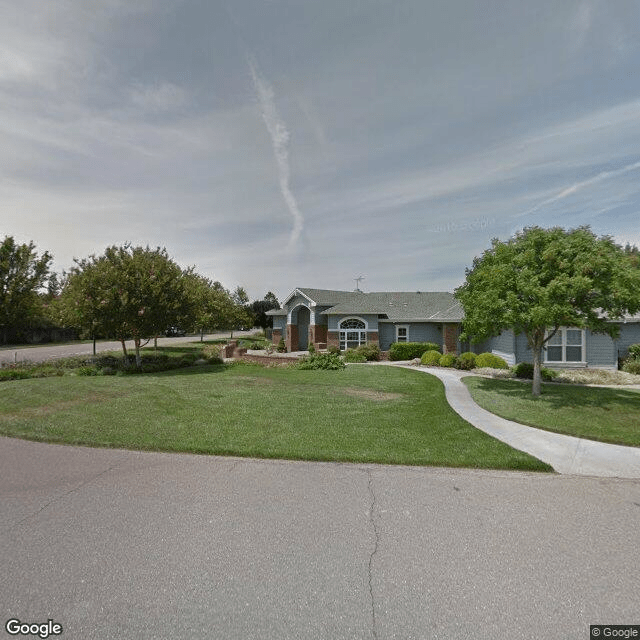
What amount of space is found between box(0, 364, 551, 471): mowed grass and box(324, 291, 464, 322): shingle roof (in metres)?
11.4

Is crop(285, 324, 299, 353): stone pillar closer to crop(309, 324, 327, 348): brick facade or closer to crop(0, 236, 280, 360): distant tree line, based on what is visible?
crop(309, 324, 327, 348): brick facade

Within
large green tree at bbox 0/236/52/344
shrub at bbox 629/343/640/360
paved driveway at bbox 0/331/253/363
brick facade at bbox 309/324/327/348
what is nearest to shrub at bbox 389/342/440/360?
brick facade at bbox 309/324/327/348

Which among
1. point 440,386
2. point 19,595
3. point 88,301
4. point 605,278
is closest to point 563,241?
point 605,278

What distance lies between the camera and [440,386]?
13977mm

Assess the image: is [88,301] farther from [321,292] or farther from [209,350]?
[321,292]

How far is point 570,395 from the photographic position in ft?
39.0

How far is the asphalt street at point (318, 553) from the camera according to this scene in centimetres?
275

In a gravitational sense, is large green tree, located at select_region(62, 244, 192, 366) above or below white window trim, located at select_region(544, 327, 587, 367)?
above

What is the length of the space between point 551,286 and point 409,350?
13.8 m

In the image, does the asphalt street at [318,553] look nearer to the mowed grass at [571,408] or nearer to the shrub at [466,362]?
the mowed grass at [571,408]

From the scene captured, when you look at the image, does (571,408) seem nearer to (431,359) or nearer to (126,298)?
(431,359)

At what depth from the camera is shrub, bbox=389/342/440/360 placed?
2389 cm

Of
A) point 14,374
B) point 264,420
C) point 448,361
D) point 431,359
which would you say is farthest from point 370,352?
point 14,374

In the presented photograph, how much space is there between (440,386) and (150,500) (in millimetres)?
11733
